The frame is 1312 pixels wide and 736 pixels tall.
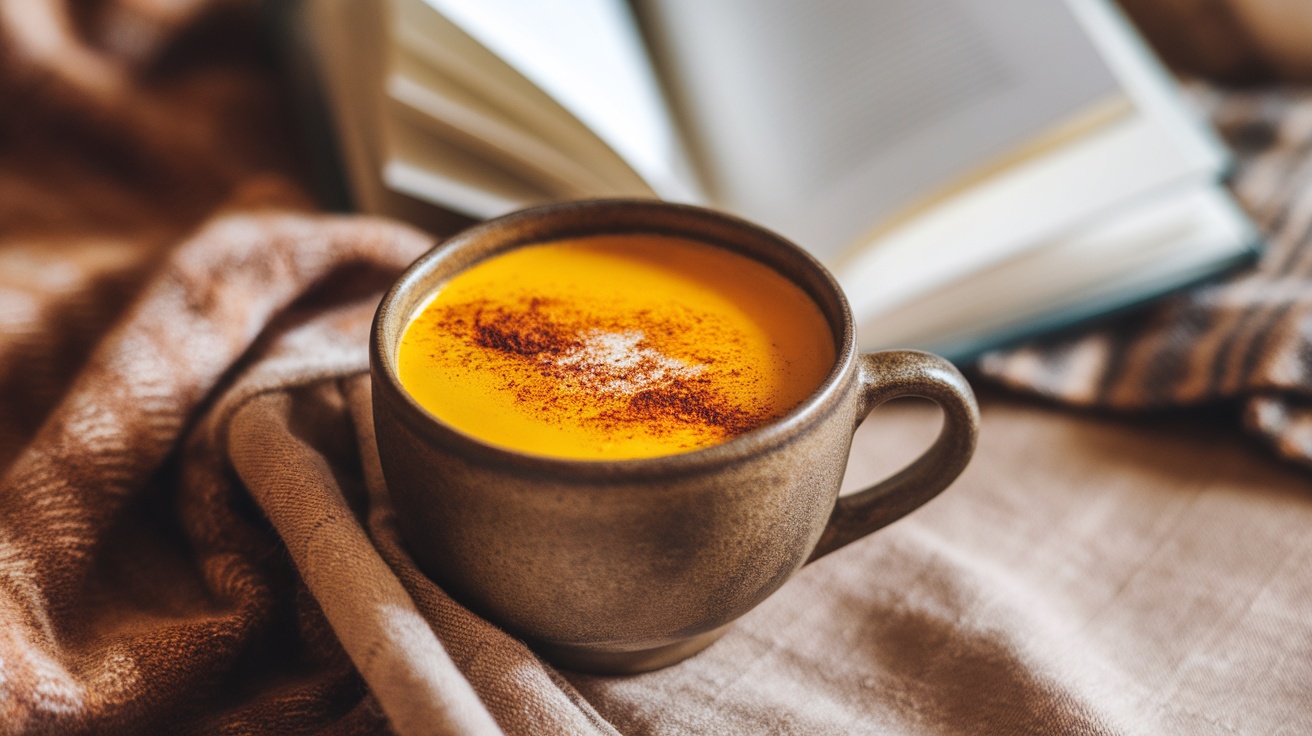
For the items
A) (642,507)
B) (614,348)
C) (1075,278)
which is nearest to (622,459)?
(642,507)

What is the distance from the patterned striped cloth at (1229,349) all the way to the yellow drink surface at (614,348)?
0.29m

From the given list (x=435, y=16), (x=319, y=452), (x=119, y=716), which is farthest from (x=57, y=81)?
(x=119, y=716)

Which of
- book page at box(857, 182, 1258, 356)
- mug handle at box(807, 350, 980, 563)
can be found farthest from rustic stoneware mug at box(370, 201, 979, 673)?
book page at box(857, 182, 1258, 356)

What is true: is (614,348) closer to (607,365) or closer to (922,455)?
(607,365)

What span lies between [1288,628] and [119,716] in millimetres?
605

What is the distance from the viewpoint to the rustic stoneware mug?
42 cm

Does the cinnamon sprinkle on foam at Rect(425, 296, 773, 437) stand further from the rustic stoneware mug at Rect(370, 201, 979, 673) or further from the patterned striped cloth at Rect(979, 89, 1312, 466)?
the patterned striped cloth at Rect(979, 89, 1312, 466)

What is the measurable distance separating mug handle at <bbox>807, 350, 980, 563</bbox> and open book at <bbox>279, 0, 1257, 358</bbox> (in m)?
0.24

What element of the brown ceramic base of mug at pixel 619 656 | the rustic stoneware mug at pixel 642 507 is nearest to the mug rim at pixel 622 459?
the rustic stoneware mug at pixel 642 507

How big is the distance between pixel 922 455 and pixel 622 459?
0.19 metres

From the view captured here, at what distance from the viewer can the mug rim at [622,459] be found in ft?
1.34

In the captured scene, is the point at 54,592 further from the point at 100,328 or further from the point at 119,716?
the point at 100,328

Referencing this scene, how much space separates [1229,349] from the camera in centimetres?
72

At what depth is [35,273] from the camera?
0.76 metres
